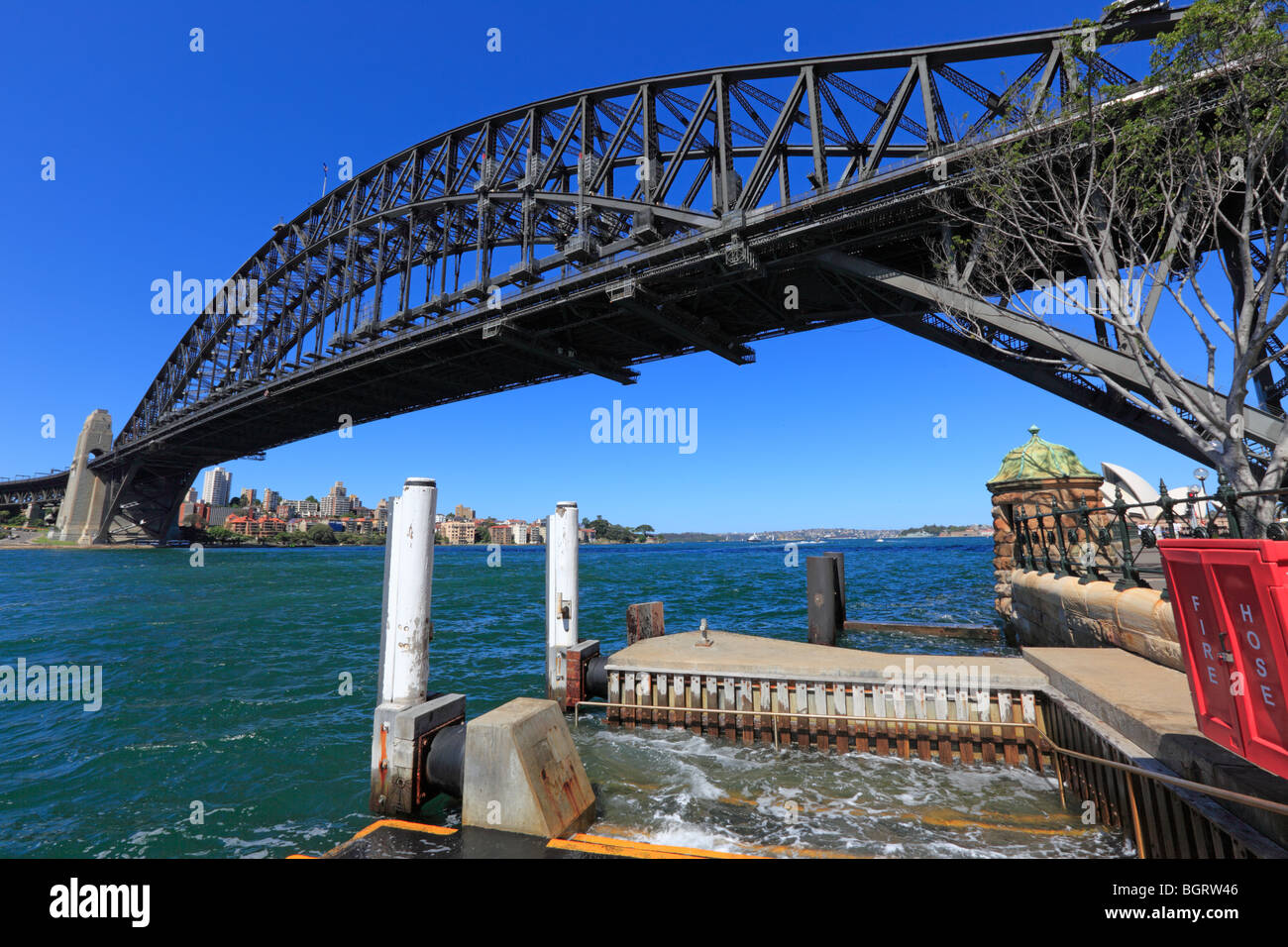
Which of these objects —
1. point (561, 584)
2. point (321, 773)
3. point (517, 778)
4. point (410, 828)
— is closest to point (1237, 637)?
point (517, 778)

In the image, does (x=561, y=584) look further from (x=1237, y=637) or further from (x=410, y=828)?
(x=1237, y=637)

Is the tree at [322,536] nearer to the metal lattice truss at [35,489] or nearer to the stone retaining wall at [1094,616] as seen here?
the metal lattice truss at [35,489]

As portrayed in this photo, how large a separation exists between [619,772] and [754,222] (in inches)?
758

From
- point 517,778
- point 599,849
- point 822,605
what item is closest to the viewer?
point 599,849

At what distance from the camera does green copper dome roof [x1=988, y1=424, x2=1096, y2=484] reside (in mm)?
16016

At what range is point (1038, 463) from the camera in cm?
1642

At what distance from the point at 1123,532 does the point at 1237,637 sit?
6.25 m

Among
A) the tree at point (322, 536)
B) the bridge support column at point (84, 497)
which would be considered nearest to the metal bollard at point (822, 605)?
the bridge support column at point (84, 497)

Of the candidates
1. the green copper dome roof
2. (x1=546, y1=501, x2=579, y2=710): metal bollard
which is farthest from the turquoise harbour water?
the green copper dome roof

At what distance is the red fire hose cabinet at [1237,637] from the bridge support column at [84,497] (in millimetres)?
102582

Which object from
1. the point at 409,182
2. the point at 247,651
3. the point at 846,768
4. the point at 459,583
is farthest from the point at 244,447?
the point at 846,768
